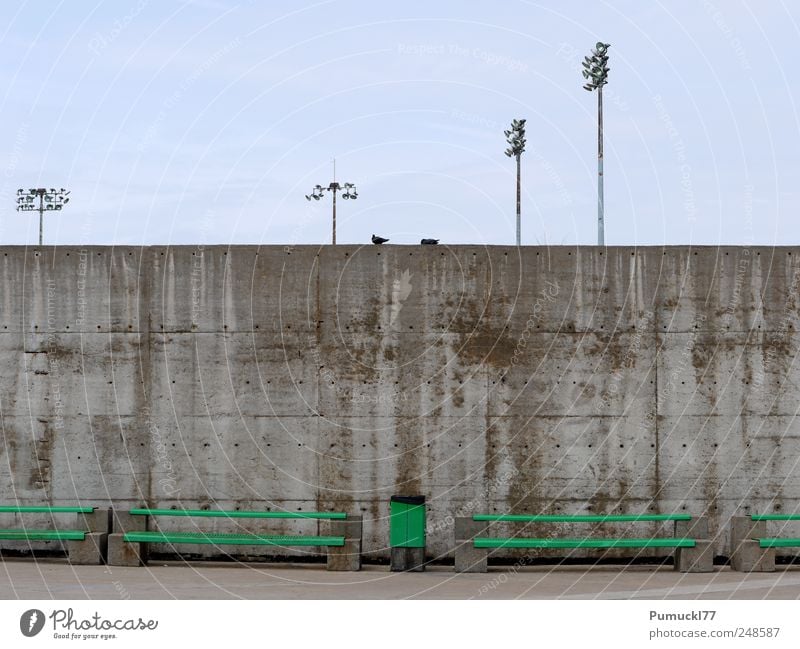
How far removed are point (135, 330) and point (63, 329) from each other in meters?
0.83

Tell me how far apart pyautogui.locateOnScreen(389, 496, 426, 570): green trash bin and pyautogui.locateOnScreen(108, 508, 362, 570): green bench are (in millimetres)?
401

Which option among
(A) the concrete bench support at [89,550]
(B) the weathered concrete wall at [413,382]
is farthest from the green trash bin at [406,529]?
(A) the concrete bench support at [89,550]

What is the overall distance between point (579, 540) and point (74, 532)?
549cm

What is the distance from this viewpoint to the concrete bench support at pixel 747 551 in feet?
39.9

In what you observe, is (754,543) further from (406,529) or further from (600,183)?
(600,183)

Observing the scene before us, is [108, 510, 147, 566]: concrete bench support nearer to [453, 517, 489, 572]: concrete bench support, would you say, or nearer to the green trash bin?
the green trash bin

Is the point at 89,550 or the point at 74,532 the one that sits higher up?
the point at 74,532

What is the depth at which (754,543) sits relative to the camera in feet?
39.9

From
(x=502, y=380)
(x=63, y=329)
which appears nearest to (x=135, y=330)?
(x=63, y=329)

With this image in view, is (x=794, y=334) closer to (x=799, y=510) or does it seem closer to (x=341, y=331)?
(x=799, y=510)

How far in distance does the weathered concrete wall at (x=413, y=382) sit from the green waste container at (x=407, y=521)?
65cm

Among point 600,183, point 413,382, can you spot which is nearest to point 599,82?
point 600,183

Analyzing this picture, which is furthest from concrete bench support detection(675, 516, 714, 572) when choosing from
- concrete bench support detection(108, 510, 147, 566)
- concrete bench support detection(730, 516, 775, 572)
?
concrete bench support detection(108, 510, 147, 566)

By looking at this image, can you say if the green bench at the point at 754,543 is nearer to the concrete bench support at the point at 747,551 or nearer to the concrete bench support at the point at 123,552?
the concrete bench support at the point at 747,551
